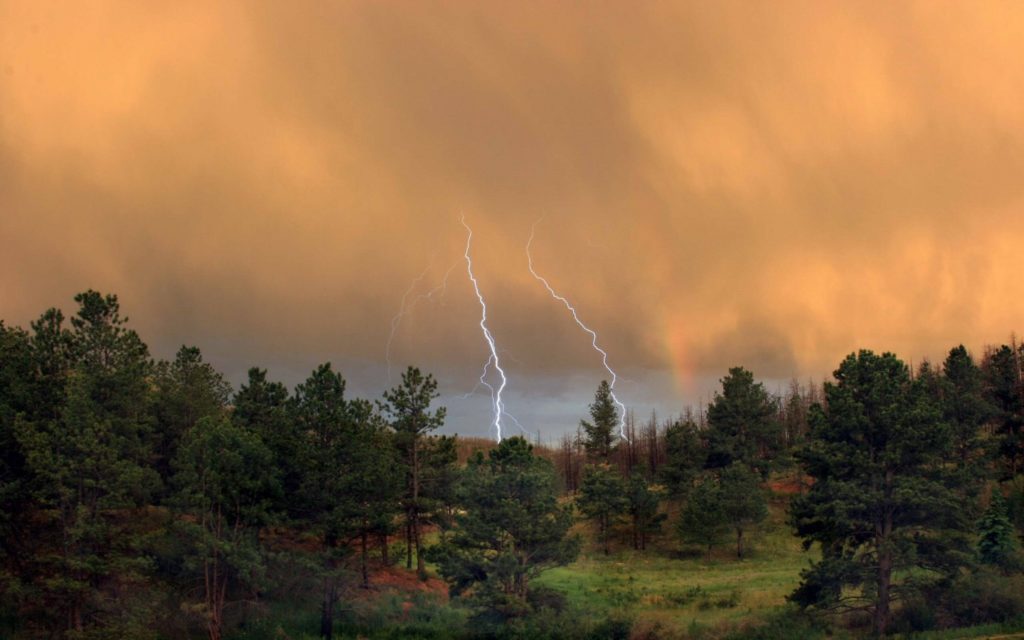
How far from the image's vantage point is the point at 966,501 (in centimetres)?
3569

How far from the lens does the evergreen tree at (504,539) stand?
4041 cm

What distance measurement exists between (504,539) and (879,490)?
20223mm

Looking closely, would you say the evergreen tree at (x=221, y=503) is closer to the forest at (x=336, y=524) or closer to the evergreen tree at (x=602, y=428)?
the forest at (x=336, y=524)

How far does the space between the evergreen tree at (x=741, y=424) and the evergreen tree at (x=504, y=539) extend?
171 feet

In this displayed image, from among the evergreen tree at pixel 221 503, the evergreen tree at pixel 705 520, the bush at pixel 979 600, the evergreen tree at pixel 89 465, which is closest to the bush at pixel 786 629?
the bush at pixel 979 600

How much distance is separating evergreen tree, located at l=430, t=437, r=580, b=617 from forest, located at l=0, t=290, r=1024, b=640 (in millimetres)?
128

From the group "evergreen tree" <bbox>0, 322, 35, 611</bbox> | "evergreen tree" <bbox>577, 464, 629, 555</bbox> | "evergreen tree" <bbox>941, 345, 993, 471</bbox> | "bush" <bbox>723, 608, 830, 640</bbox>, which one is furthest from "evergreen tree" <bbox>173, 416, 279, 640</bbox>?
"evergreen tree" <bbox>941, 345, 993, 471</bbox>

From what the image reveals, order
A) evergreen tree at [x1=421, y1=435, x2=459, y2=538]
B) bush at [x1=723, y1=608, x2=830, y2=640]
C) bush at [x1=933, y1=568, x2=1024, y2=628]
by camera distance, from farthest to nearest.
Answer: evergreen tree at [x1=421, y1=435, x2=459, y2=538] → bush at [x1=723, y1=608, x2=830, y2=640] → bush at [x1=933, y1=568, x2=1024, y2=628]

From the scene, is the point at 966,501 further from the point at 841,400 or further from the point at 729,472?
the point at 729,472

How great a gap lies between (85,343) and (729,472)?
64.0 metres

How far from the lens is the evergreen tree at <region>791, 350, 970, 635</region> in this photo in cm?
3419

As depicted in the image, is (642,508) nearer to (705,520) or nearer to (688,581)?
(705,520)

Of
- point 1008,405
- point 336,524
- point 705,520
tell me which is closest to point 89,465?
point 336,524

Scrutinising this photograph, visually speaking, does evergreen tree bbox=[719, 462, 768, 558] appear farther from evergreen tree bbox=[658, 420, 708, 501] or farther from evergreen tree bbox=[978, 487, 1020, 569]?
evergreen tree bbox=[978, 487, 1020, 569]
